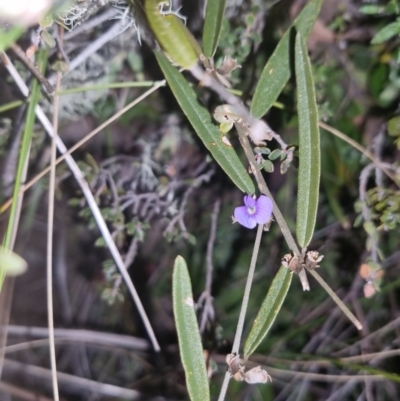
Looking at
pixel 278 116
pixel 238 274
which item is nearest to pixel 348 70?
pixel 278 116

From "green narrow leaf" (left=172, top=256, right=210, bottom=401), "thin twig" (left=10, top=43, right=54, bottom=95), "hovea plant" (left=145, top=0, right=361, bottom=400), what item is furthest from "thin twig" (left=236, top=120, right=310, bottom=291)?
"thin twig" (left=10, top=43, right=54, bottom=95)

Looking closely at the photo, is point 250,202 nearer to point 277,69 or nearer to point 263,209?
point 263,209

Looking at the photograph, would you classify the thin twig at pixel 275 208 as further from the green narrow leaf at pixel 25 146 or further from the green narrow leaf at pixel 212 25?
the green narrow leaf at pixel 25 146

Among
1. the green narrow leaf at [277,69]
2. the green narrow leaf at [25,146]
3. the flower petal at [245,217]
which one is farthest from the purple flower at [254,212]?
the green narrow leaf at [25,146]

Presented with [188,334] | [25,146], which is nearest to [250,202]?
[188,334]

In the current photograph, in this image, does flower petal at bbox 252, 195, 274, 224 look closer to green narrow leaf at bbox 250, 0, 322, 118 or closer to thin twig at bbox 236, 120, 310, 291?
thin twig at bbox 236, 120, 310, 291
